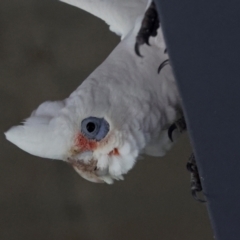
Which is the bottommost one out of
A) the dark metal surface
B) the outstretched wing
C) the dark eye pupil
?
the dark metal surface

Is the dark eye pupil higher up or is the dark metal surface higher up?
the dark eye pupil

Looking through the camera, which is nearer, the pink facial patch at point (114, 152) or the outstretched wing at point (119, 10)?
the pink facial patch at point (114, 152)

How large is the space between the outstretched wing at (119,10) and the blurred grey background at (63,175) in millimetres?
890

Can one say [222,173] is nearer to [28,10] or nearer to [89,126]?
[89,126]

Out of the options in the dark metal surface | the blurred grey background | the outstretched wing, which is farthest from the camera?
the blurred grey background

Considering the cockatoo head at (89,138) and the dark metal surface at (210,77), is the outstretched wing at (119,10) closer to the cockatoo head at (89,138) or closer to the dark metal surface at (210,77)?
the cockatoo head at (89,138)

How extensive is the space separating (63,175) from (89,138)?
1.23 metres

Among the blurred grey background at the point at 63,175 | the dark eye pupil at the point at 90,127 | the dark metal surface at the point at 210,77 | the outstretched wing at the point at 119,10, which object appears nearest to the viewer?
the dark metal surface at the point at 210,77

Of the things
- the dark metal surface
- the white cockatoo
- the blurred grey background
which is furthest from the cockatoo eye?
the blurred grey background

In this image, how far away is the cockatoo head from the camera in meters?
0.72

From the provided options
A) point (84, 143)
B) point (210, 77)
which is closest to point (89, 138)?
point (84, 143)

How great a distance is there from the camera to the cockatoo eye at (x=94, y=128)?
719 mm

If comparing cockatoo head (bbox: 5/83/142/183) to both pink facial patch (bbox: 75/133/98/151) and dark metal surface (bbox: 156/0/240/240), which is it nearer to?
pink facial patch (bbox: 75/133/98/151)

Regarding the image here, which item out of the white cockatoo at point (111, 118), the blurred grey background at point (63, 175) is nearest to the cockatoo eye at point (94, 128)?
the white cockatoo at point (111, 118)
